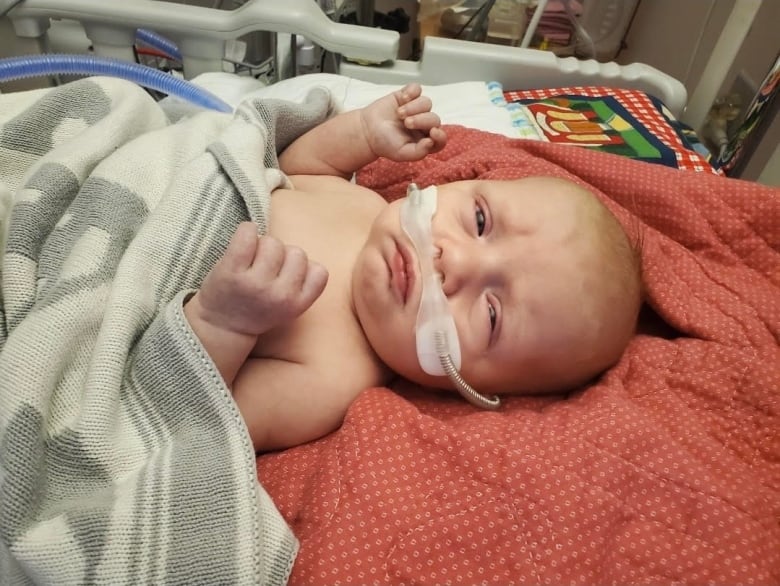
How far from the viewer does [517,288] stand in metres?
0.78

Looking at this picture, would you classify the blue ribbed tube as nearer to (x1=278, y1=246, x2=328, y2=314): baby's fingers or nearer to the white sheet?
the white sheet

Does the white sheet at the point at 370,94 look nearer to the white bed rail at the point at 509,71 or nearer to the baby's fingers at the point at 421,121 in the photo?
the white bed rail at the point at 509,71

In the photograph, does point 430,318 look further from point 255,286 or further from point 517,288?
point 255,286

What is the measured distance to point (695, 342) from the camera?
871 millimetres

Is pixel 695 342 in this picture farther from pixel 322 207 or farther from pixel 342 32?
pixel 342 32

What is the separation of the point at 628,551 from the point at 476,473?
0.56 feet

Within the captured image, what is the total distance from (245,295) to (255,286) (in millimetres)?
16

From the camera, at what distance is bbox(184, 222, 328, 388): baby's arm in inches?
26.8

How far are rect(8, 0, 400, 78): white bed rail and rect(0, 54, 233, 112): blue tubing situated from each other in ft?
0.57

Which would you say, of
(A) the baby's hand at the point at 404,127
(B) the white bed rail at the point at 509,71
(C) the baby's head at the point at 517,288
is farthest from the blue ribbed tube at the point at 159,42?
(C) the baby's head at the point at 517,288

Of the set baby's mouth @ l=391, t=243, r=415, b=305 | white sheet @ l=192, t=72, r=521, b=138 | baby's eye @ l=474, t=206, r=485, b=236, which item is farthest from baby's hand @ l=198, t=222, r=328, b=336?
white sheet @ l=192, t=72, r=521, b=138

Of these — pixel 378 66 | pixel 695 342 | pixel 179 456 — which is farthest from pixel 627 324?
pixel 378 66

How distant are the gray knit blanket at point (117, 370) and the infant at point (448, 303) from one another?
0.07 m

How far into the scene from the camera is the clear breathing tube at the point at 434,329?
79 cm
